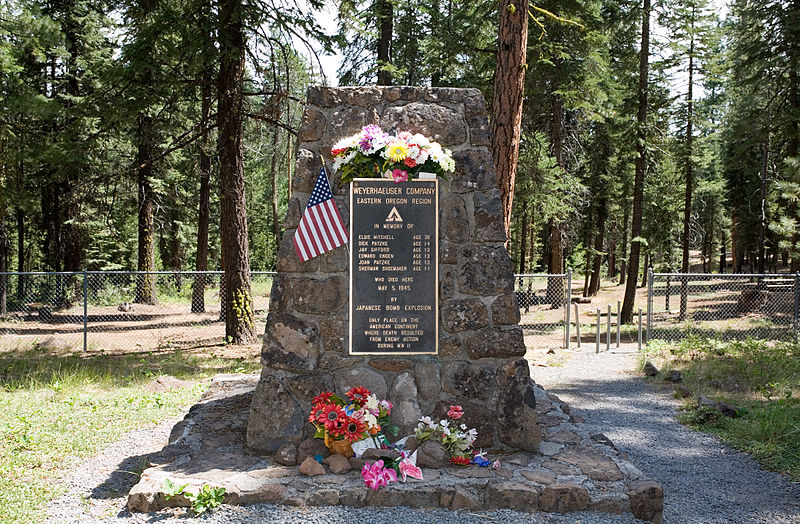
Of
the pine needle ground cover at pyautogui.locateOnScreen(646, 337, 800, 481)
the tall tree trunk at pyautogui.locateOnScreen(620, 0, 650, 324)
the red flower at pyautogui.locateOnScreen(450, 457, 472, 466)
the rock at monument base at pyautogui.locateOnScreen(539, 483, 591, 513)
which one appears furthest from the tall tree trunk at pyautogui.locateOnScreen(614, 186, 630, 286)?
the rock at monument base at pyautogui.locateOnScreen(539, 483, 591, 513)

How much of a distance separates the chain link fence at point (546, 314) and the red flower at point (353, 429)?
6.22 metres

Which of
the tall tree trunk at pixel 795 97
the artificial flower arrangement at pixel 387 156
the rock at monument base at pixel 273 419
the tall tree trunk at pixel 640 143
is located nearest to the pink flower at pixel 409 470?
the rock at monument base at pixel 273 419

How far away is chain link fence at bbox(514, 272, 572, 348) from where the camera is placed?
11905mm

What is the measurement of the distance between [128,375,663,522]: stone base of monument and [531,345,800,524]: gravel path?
20.1 inches

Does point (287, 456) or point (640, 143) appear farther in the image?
point (640, 143)

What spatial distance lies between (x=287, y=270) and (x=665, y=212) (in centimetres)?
2430

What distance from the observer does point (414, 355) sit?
14.8ft

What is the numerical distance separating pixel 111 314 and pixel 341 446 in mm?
13151

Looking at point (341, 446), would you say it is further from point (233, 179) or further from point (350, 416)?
point (233, 179)

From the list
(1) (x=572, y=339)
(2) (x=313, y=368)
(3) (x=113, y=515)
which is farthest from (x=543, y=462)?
(1) (x=572, y=339)

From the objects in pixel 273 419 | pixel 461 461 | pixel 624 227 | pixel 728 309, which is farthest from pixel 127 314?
pixel 624 227

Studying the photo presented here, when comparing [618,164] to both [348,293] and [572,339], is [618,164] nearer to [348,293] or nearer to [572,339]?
[572,339]

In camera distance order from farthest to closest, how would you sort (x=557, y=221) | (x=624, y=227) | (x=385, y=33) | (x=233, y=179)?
(x=624, y=227)
(x=557, y=221)
(x=385, y=33)
(x=233, y=179)

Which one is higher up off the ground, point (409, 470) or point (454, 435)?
point (454, 435)
